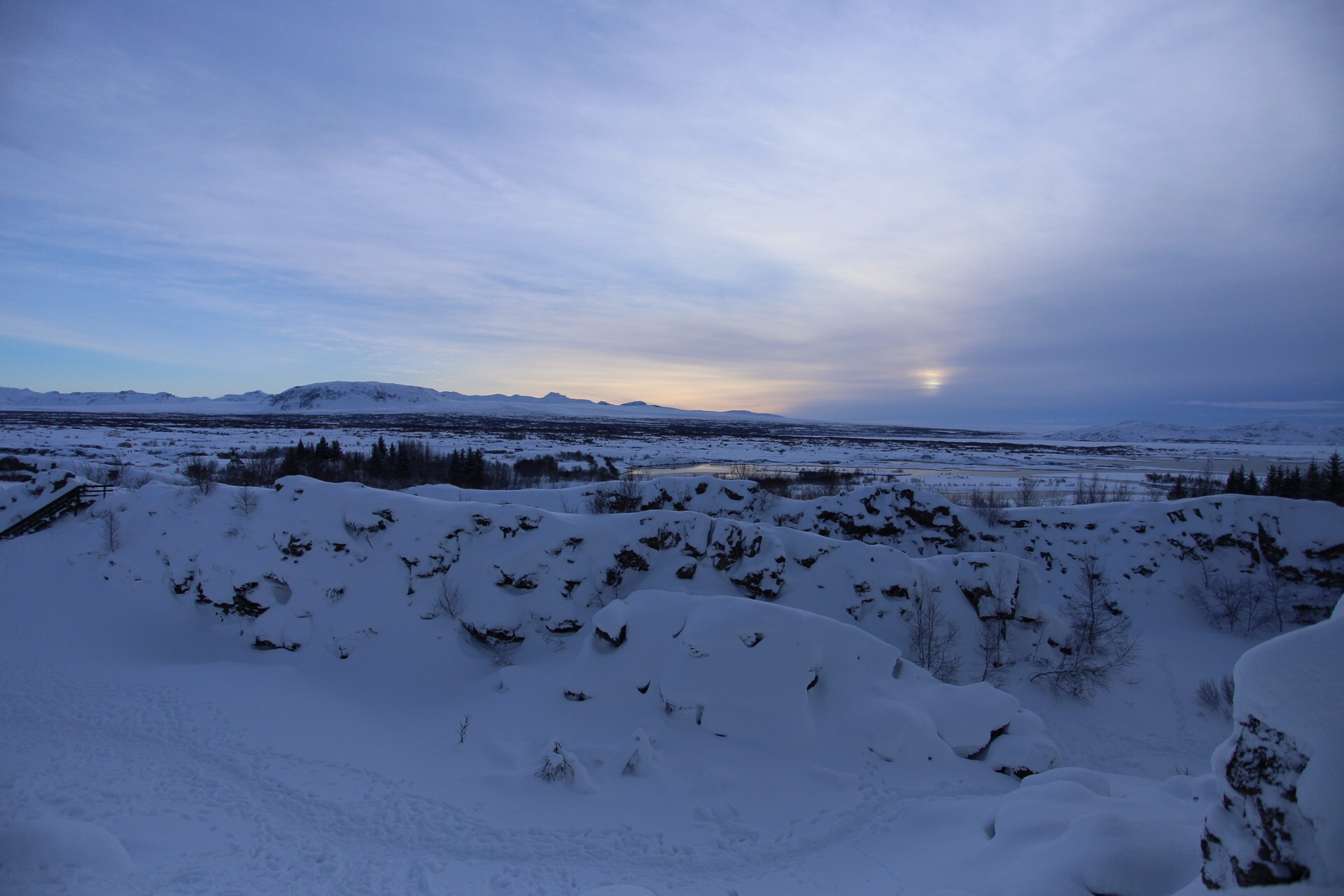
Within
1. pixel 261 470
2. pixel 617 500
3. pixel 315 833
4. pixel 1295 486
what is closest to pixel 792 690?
pixel 315 833

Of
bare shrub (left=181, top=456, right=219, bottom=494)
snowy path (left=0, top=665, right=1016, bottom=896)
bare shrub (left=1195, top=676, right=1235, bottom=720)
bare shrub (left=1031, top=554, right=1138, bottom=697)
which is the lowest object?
bare shrub (left=1195, top=676, right=1235, bottom=720)

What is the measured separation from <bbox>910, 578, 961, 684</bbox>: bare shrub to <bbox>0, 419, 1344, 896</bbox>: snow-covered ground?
0.33 metres

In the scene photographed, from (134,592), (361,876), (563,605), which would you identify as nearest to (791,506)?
(563,605)

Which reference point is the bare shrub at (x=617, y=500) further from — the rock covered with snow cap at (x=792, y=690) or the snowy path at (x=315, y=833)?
the snowy path at (x=315, y=833)

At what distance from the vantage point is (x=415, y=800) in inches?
344

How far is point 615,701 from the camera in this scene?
1133 centimetres

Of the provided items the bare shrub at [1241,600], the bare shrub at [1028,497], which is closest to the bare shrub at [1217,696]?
the bare shrub at [1241,600]

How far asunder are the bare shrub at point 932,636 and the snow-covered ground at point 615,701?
0.33 meters

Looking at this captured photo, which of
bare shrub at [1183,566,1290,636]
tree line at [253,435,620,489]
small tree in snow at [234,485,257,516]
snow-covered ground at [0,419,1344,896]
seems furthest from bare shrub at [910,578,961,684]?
tree line at [253,435,620,489]

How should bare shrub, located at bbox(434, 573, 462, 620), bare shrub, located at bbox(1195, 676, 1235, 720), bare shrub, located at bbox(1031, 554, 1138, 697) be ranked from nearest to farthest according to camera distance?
bare shrub, located at bbox(1195, 676, 1235, 720) < bare shrub, located at bbox(434, 573, 462, 620) < bare shrub, located at bbox(1031, 554, 1138, 697)

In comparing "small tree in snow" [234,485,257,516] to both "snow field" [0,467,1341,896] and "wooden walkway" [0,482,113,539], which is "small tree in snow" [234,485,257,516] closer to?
"snow field" [0,467,1341,896]

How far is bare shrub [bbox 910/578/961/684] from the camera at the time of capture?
15391 millimetres

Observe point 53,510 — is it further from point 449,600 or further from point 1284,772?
point 1284,772

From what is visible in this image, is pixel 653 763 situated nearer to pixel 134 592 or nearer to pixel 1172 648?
pixel 134 592
